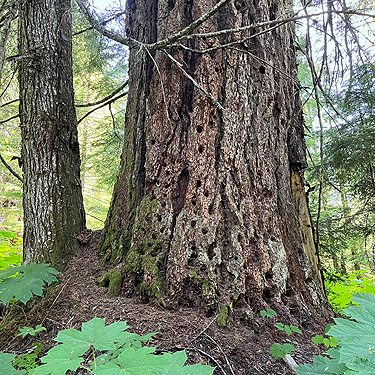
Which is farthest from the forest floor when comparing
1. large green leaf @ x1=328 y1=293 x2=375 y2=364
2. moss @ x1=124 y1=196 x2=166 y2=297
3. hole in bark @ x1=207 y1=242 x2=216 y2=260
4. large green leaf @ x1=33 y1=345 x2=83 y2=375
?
large green leaf @ x1=328 y1=293 x2=375 y2=364

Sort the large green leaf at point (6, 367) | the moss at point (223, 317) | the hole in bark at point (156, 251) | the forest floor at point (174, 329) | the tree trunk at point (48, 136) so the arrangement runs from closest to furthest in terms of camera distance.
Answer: the large green leaf at point (6, 367) < the forest floor at point (174, 329) < the moss at point (223, 317) < the hole in bark at point (156, 251) < the tree trunk at point (48, 136)

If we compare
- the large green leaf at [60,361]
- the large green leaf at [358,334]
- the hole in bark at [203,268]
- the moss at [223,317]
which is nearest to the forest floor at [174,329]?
the moss at [223,317]

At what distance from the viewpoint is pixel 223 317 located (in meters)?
1.81

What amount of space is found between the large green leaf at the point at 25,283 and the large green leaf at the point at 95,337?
0.93 metres

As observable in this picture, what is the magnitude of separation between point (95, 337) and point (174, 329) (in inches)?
28.1

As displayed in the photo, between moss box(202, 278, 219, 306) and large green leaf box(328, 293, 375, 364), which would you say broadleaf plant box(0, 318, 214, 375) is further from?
moss box(202, 278, 219, 306)

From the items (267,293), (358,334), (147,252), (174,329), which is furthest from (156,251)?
(358,334)

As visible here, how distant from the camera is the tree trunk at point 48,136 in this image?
8.59 feet

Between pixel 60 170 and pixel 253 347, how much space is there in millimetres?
2235

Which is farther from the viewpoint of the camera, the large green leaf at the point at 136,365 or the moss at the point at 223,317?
the moss at the point at 223,317

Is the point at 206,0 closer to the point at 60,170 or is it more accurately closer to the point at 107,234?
the point at 60,170

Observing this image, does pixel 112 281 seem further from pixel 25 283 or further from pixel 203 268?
pixel 203 268

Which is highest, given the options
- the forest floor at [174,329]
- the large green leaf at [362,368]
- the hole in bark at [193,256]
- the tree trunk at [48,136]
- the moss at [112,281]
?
the tree trunk at [48,136]

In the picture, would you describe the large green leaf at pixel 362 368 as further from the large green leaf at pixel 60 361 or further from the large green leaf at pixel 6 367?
the large green leaf at pixel 6 367
